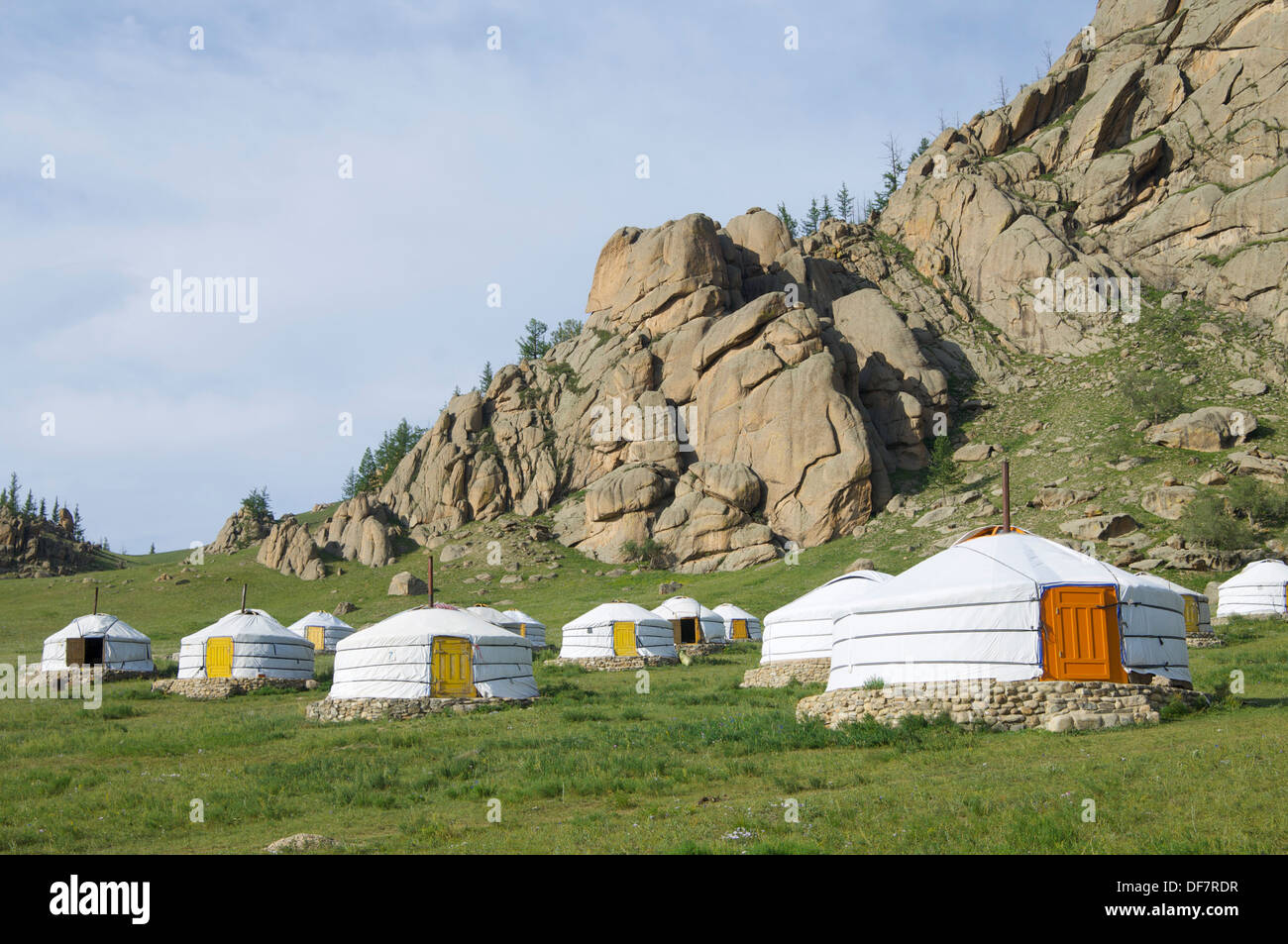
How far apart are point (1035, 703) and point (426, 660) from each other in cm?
1160

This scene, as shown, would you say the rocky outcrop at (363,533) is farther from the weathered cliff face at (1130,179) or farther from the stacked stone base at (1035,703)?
the stacked stone base at (1035,703)

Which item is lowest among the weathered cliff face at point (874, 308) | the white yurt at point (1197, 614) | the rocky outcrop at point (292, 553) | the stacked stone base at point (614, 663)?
the stacked stone base at point (614, 663)

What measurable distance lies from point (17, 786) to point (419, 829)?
701 cm

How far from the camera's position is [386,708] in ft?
58.4

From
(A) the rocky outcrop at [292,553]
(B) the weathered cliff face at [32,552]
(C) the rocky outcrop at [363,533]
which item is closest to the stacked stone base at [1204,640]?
(C) the rocky outcrop at [363,533]

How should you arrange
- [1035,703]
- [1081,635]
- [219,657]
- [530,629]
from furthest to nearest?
[530,629] → [219,657] → [1081,635] → [1035,703]

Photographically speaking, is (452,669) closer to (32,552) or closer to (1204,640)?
(1204,640)

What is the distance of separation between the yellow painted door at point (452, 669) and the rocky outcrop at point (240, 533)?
2273 inches

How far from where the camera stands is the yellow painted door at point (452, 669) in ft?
59.8

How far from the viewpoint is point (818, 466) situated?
4912 centimetres

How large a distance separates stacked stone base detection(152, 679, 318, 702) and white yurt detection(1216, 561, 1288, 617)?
29174 millimetres

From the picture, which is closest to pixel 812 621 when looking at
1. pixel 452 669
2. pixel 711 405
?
pixel 452 669

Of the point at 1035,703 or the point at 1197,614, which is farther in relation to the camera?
the point at 1197,614
